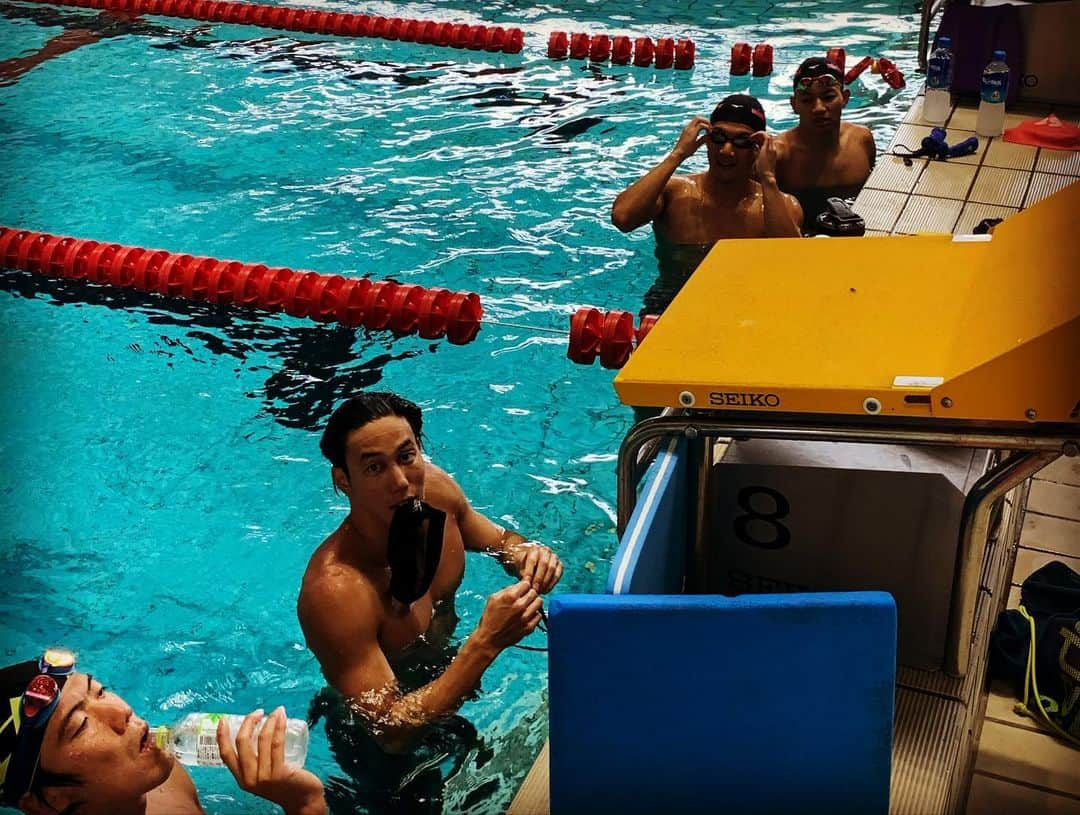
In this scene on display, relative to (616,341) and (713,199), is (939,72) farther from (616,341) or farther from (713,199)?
(616,341)

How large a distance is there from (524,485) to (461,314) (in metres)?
0.93

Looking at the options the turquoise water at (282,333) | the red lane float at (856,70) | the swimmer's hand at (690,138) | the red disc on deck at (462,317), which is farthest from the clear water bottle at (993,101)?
the red disc on deck at (462,317)

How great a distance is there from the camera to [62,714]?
6.54 feet

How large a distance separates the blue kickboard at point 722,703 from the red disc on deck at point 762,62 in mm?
7425

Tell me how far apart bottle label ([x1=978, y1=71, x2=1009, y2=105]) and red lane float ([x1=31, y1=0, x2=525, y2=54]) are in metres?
4.06

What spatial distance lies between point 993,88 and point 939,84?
2.09 feet

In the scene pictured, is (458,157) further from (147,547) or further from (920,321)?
(920,321)

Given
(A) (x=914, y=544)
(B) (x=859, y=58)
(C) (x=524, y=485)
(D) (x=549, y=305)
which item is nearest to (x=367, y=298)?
(D) (x=549, y=305)

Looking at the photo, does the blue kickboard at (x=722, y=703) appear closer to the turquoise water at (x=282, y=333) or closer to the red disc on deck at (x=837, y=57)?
the turquoise water at (x=282, y=333)

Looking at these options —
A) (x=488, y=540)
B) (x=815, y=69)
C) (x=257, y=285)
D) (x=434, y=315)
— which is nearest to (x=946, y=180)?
(x=815, y=69)

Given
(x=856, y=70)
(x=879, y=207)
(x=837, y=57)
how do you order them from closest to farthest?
(x=879, y=207) < (x=856, y=70) < (x=837, y=57)

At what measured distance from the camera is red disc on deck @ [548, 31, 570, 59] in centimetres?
916

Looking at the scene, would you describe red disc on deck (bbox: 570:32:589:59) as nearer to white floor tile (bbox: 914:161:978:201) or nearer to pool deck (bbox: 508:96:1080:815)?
pool deck (bbox: 508:96:1080:815)

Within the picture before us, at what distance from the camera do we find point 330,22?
387 inches
